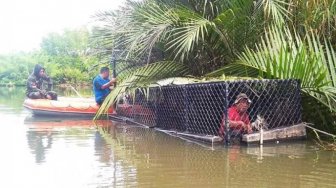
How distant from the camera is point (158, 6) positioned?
10.4 meters

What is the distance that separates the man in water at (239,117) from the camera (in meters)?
7.90

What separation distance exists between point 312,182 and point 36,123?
8.87 metres

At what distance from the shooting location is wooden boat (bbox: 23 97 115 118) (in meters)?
13.7

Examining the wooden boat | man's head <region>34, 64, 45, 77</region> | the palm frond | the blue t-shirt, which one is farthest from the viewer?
man's head <region>34, 64, 45, 77</region>

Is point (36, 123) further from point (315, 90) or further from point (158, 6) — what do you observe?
point (315, 90)

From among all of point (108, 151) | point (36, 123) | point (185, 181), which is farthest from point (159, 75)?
point (185, 181)

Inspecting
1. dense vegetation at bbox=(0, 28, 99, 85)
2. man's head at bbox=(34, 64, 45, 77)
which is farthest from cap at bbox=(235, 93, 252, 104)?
dense vegetation at bbox=(0, 28, 99, 85)

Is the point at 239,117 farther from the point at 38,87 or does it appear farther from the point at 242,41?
the point at 38,87

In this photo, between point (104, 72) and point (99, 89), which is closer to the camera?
point (104, 72)

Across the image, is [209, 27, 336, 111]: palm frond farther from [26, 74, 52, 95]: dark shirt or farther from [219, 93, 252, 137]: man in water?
[26, 74, 52, 95]: dark shirt

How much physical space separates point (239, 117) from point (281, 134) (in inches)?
32.9

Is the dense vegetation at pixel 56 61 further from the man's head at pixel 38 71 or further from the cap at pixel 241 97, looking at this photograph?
the cap at pixel 241 97

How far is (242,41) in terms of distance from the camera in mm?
9867

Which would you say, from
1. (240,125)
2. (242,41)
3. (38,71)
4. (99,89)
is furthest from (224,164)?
(38,71)
